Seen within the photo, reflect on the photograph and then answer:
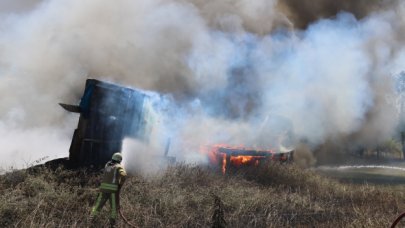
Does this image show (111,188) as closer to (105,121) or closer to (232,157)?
(105,121)

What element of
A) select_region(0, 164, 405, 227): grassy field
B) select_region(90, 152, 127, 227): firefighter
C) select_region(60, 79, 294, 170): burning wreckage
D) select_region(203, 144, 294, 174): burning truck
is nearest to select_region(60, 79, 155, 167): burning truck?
select_region(60, 79, 294, 170): burning wreckage

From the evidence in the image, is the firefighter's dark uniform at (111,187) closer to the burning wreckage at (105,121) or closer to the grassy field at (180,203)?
the grassy field at (180,203)

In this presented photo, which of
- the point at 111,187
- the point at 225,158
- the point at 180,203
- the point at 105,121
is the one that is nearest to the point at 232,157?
the point at 225,158

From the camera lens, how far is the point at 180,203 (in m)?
8.45

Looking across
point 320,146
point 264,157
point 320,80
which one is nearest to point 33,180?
point 264,157

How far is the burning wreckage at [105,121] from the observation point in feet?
33.2

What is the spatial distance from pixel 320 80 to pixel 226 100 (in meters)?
6.35

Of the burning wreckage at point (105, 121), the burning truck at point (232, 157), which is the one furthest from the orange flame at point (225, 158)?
the burning wreckage at point (105, 121)

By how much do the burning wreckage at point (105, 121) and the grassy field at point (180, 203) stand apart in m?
0.84

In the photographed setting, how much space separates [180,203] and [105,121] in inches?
144

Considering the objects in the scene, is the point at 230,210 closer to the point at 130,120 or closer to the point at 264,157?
the point at 130,120

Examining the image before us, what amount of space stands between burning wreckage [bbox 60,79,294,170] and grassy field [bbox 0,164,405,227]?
0.84m

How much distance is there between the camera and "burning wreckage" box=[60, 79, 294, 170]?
10.1 m

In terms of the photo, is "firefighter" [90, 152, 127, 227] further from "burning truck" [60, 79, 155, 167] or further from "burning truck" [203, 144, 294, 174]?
"burning truck" [203, 144, 294, 174]
